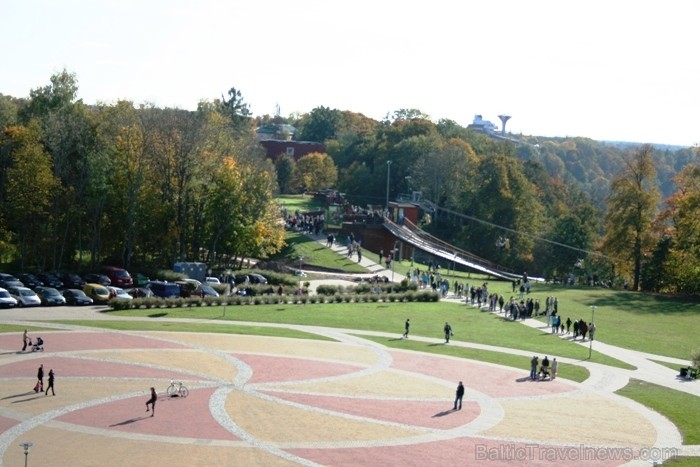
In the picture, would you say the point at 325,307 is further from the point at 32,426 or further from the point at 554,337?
the point at 32,426

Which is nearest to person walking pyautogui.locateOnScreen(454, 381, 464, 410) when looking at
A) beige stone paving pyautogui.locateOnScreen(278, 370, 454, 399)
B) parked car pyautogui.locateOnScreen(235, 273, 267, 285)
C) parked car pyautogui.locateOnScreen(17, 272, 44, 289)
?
beige stone paving pyautogui.locateOnScreen(278, 370, 454, 399)

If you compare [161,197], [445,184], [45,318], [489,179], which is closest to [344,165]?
[445,184]

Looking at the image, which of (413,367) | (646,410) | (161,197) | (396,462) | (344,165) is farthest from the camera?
(344,165)

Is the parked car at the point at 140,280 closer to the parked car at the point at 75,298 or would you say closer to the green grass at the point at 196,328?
the parked car at the point at 75,298

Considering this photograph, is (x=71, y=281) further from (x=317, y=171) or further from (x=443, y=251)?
(x=317, y=171)

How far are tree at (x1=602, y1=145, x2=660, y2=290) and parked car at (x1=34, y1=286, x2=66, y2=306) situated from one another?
166 feet

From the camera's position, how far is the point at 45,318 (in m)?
53.5

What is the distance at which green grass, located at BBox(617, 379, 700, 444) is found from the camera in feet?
117

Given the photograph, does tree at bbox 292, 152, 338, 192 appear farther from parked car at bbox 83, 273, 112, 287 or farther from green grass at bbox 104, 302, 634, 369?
green grass at bbox 104, 302, 634, 369

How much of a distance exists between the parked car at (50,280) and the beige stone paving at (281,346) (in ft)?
61.6

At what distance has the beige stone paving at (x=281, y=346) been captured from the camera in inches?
1825

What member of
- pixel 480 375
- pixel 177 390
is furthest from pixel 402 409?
pixel 177 390

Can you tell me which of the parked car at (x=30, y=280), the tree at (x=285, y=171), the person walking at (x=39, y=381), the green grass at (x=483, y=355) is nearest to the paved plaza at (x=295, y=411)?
the person walking at (x=39, y=381)

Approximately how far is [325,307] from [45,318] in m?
19.1
